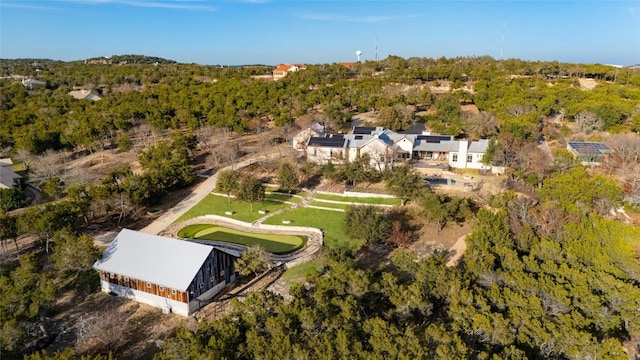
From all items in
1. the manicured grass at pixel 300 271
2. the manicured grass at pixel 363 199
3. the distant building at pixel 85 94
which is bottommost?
the manicured grass at pixel 300 271

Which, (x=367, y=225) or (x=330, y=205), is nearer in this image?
(x=367, y=225)

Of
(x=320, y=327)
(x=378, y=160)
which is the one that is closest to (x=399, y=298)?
(x=320, y=327)

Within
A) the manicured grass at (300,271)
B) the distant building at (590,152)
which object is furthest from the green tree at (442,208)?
the distant building at (590,152)

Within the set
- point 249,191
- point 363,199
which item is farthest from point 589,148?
point 249,191

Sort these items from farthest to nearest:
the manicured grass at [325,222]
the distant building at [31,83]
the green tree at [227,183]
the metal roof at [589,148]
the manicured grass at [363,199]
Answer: the distant building at [31,83] → the metal roof at [589,148] → the manicured grass at [363,199] → the green tree at [227,183] → the manicured grass at [325,222]

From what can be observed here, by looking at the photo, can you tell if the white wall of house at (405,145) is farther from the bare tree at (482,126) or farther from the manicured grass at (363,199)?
the manicured grass at (363,199)

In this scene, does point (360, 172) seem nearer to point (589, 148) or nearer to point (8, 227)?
point (589, 148)
